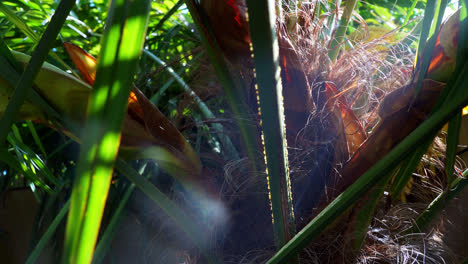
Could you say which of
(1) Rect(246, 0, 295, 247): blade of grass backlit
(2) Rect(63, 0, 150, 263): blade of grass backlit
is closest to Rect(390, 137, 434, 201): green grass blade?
(1) Rect(246, 0, 295, 247): blade of grass backlit

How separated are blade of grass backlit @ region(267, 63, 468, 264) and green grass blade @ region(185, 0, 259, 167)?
107 millimetres

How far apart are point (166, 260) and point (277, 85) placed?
24cm

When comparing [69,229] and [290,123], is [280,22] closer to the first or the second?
[290,123]

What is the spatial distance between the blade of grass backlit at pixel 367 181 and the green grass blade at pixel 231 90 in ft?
0.35

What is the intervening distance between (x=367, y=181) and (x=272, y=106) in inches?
3.0

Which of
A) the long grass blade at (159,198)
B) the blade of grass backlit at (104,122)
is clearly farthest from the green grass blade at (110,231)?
the blade of grass backlit at (104,122)

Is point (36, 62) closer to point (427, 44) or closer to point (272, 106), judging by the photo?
point (272, 106)

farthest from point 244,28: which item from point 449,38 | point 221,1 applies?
point 449,38

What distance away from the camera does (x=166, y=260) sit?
38 centimetres

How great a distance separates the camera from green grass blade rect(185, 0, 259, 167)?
0.31 m

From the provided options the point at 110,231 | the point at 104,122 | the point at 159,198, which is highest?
the point at 104,122

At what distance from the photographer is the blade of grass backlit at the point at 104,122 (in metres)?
0.13

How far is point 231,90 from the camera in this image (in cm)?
33

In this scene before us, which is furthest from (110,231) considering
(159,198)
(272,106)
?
(272,106)
